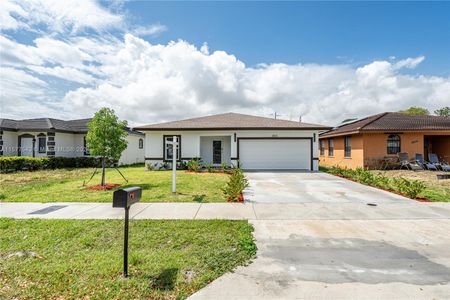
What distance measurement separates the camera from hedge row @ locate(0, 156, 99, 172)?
50.1ft

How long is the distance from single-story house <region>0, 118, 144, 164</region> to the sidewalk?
574 inches

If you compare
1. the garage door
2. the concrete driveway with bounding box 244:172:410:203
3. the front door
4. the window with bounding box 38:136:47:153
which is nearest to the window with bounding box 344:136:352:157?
the garage door

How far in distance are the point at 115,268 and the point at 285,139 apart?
14.8 m

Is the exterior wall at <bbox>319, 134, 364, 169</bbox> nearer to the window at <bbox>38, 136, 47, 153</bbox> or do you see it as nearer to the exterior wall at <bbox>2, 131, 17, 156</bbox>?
the window at <bbox>38, 136, 47, 153</bbox>

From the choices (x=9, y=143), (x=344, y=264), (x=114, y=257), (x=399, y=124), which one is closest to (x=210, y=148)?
(x=399, y=124)

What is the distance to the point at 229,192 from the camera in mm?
7371

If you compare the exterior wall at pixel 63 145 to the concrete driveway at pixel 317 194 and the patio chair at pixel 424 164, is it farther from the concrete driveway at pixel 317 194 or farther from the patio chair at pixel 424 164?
the patio chair at pixel 424 164

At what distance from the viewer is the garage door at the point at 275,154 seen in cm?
1652

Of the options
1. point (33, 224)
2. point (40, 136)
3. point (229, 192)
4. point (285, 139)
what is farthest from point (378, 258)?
point (40, 136)

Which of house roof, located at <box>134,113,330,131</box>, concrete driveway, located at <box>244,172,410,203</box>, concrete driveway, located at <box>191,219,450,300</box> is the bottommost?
concrete driveway, located at <box>191,219,450,300</box>

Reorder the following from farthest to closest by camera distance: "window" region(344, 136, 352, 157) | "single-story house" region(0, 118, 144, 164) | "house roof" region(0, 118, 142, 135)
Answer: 1. "single-story house" region(0, 118, 144, 164)
2. "house roof" region(0, 118, 142, 135)
3. "window" region(344, 136, 352, 157)

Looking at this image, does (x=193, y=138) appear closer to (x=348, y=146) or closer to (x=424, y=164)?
(x=348, y=146)

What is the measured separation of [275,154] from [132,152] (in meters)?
14.3

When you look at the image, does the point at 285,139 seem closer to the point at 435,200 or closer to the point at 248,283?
the point at 435,200
